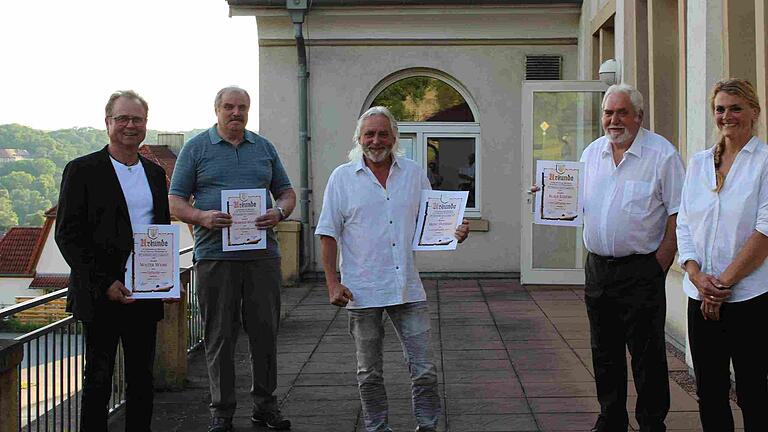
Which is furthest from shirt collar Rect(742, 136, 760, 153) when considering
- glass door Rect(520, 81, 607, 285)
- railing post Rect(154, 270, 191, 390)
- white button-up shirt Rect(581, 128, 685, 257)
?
glass door Rect(520, 81, 607, 285)

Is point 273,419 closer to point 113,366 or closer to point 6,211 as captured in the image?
point 113,366

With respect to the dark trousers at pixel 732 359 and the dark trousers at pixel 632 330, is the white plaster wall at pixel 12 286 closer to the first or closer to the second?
the dark trousers at pixel 632 330

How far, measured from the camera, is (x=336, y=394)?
25.1 feet

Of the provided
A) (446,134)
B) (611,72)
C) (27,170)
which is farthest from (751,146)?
(446,134)

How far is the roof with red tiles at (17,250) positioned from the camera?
23.9 m

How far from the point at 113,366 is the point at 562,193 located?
262 centimetres

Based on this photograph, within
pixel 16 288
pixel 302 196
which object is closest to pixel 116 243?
pixel 302 196

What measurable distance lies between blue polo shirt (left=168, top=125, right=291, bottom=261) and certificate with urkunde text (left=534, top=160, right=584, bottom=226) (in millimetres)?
1743

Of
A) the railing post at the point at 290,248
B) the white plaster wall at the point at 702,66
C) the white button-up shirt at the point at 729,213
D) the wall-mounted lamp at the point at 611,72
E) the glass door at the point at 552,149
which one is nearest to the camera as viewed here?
the white button-up shirt at the point at 729,213

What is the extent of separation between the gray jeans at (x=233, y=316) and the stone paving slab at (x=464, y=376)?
0.39 metres

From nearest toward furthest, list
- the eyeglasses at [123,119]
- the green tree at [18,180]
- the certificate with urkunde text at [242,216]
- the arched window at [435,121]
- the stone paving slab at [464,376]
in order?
the eyeglasses at [123,119]
the certificate with urkunde text at [242,216]
the stone paving slab at [464,376]
the green tree at [18,180]
the arched window at [435,121]

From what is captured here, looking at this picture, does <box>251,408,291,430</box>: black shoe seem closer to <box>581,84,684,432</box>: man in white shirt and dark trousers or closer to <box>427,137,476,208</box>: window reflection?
<box>581,84,684,432</box>: man in white shirt and dark trousers

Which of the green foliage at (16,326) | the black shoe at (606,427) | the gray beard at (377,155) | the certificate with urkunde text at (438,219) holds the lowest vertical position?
the black shoe at (606,427)

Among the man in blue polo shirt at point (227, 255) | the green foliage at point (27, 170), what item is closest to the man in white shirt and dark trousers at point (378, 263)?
the man in blue polo shirt at point (227, 255)
